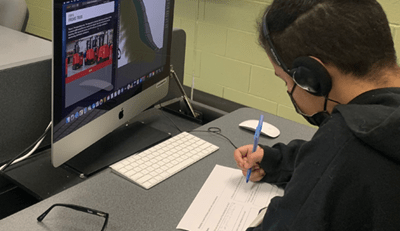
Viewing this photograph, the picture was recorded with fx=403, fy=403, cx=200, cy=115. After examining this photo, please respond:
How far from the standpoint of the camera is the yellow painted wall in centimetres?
242

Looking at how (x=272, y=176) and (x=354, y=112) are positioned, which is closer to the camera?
(x=354, y=112)

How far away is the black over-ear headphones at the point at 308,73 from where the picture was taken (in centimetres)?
65

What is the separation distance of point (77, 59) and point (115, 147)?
0.32 metres

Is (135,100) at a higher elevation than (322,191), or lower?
lower

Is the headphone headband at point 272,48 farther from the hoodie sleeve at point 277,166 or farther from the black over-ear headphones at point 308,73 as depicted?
the hoodie sleeve at point 277,166

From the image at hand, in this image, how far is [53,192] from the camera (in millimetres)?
954

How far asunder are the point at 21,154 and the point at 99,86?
11.0 inches

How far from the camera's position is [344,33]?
2.02 ft

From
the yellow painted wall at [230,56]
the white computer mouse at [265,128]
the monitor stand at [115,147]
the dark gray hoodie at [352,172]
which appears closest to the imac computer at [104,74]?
the monitor stand at [115,147]

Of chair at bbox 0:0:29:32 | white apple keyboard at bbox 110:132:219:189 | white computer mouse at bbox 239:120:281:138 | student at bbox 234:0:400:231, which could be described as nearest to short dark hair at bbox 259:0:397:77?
student at bbox 234:0:400:231

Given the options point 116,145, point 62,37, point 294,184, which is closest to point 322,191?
point 294,184

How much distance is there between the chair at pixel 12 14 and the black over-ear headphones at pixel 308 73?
154cm

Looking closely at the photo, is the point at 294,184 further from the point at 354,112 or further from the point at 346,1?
the point at 346,1

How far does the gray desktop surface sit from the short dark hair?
1.46 feet
